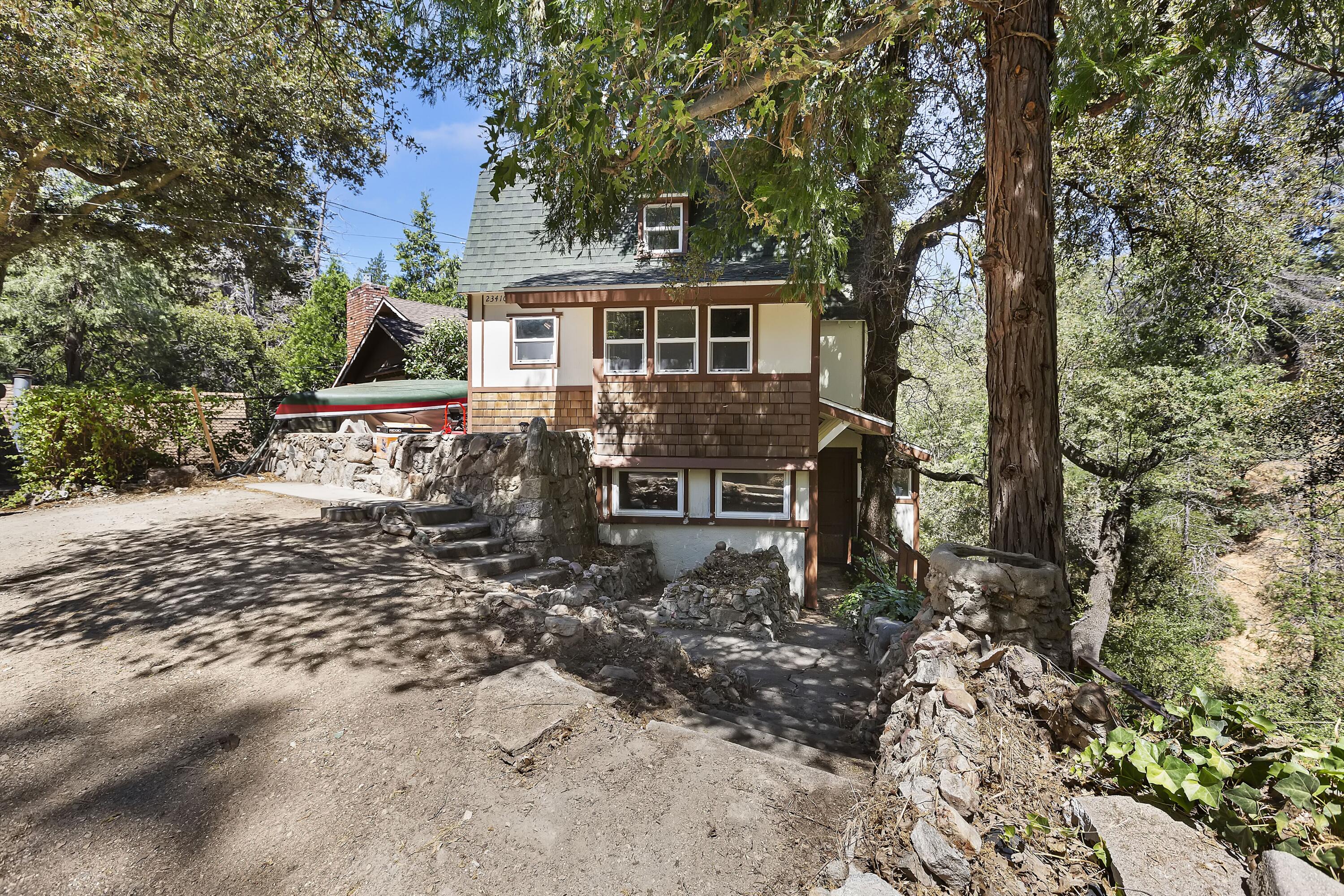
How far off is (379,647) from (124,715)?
1437 millimetres

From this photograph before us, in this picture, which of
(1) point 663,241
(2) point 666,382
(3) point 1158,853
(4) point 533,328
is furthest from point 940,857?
(4) point 533,328

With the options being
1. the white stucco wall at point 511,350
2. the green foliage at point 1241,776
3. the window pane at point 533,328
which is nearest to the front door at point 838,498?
the white stucco wall at point 511,350

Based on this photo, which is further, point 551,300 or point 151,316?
point 151,316

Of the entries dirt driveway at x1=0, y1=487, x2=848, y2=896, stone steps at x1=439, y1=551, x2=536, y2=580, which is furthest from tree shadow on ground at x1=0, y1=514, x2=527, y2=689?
stone steps at x1=439, y1=551, x2=536, y2=580

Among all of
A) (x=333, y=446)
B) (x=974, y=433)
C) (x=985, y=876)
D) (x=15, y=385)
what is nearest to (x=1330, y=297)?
(x=974, y=433)

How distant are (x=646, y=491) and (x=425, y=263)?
29103 millimetres

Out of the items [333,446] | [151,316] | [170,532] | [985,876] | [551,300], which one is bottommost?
[985,876]

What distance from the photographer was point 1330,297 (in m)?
9.94

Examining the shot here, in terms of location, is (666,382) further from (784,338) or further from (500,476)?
(500,476)

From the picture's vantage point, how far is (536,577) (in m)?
7.22

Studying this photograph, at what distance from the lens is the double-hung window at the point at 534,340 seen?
37.6 ft

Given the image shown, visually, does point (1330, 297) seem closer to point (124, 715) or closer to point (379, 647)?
point (379, 647)

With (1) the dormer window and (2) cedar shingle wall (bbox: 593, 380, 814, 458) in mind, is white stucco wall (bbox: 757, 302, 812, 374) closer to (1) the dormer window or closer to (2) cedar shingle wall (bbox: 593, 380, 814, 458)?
(2) cedar shingle wall (bbox: 593, 380, 814, 458)

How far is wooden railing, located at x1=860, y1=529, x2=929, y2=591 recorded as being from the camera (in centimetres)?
785
